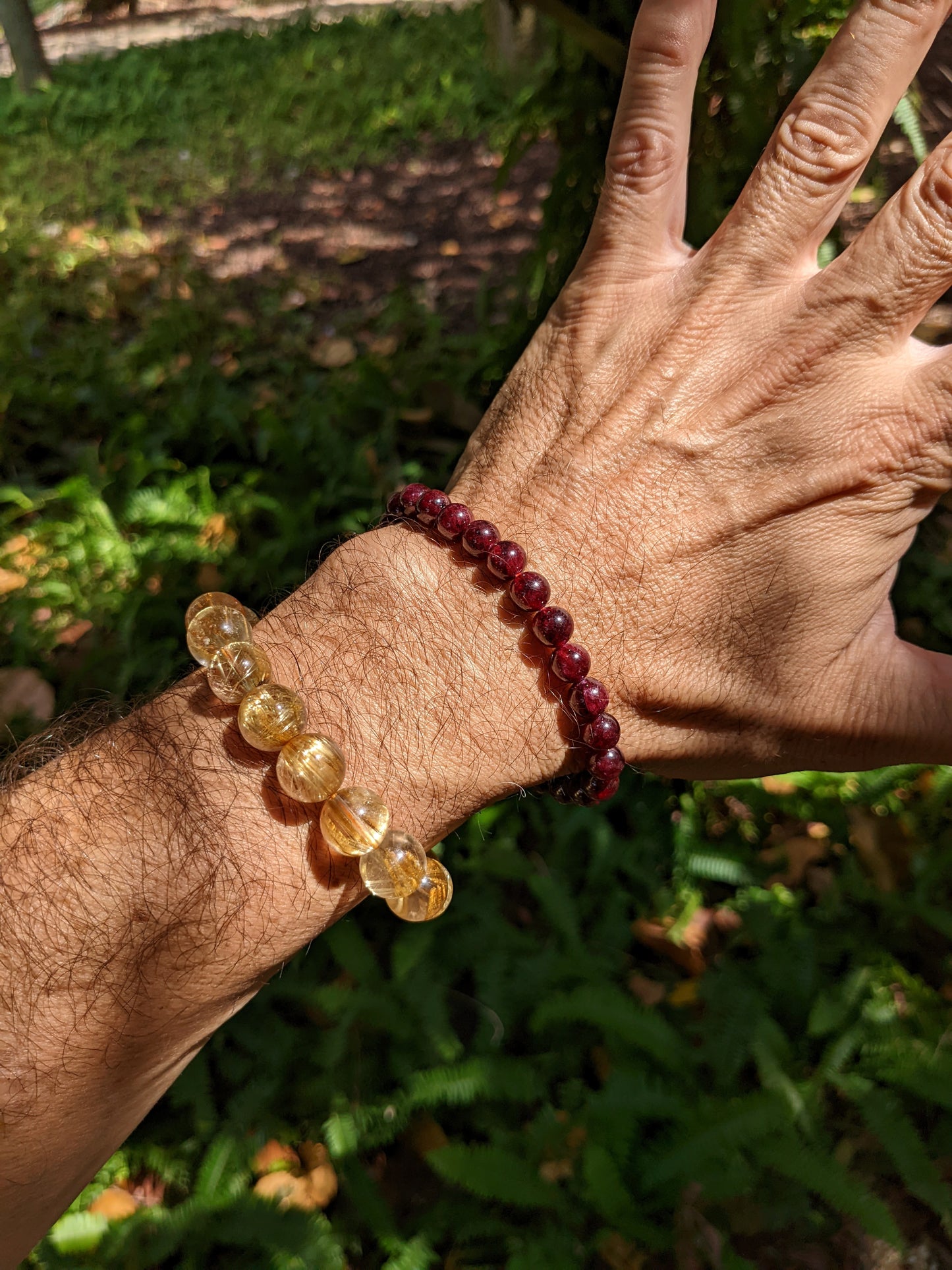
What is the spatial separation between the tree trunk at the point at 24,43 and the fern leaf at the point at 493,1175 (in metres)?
11.7

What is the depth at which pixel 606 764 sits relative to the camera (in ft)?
5.94

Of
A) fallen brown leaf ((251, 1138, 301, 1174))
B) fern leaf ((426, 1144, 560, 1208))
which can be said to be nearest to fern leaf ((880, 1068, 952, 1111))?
fern leaf ((426, 1144, 560, 1208))

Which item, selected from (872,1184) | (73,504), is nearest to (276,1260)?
(872,1184)

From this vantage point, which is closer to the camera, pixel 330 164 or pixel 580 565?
pixel 580 565

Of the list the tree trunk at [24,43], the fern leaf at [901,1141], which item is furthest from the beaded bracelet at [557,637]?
the tree trunk at [24,43]

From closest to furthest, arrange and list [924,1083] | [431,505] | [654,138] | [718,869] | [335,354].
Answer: [431,505]
[654,138]
[924,1083]
[718,869]
[335,354]

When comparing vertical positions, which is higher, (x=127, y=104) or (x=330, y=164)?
(x=127, y=104)

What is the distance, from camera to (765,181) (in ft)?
6.39

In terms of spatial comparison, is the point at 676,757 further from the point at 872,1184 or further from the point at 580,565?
the point at 872,1184

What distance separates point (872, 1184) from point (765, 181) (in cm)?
251

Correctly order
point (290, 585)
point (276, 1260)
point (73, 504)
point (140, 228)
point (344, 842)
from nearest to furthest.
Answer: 1. point (344, 842)
2. point (276, 1260)
3. point (290, 585)
4. point (73, 504)
5. point (140, 228)

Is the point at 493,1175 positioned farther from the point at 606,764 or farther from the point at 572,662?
the point at 572,662

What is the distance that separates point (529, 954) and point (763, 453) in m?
1.67

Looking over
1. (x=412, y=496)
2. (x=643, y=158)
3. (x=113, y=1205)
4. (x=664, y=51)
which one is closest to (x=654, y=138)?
(x=643, y=158)
